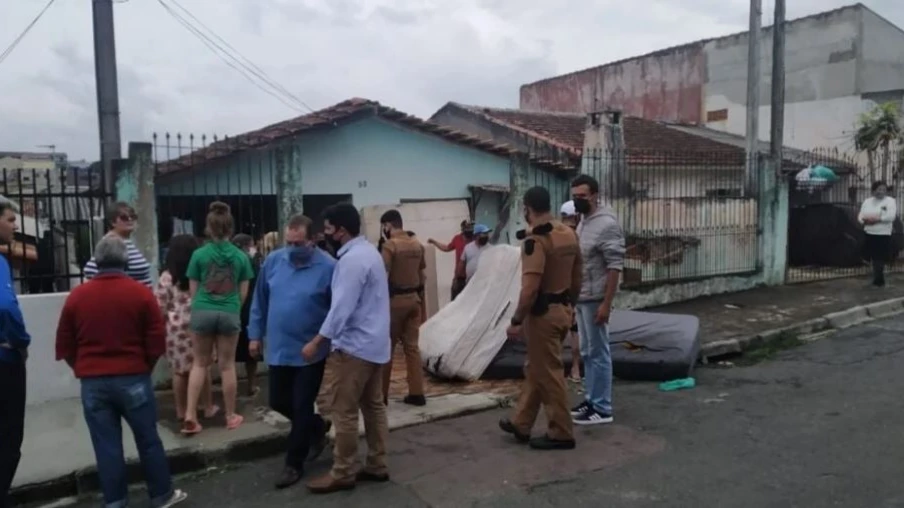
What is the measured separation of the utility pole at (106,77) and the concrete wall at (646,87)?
2223 cm

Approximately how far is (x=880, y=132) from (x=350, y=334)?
1846 cm

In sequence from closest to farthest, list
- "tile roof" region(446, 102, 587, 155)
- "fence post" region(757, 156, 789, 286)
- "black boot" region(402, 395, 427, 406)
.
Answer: "black boot" region(402, 395, 427, 406), "fence post" region(757, 156, 789, 286), "tile roof" region(446, 102, 587, 155)

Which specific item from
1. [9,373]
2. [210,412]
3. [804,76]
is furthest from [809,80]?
[9,373]

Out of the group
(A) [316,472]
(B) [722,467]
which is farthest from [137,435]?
(B) [722,467]

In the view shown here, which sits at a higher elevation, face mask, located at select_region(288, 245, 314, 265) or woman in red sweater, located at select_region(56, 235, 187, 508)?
face mask, located at select_region(288, 245, 314, 265)

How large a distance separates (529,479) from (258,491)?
170cm

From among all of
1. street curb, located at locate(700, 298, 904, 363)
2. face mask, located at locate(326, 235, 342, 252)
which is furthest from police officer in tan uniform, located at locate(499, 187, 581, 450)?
street curb, located at locate(700, 298, 904, 363)

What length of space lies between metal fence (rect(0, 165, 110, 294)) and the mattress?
405cm

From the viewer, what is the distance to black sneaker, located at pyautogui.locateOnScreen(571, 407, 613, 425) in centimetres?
608

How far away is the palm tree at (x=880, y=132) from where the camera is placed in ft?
62.0

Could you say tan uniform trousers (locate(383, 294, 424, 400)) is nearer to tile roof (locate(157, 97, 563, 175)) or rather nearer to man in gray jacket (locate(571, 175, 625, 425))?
man in gray jacket (locate(571, 175, 625, 425))

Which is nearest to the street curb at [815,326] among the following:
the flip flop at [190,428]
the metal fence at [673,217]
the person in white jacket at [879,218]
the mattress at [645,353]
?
the mattress at [645,353]

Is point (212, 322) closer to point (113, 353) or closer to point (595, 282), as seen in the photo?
point (113, 353)

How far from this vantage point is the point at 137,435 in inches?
174
